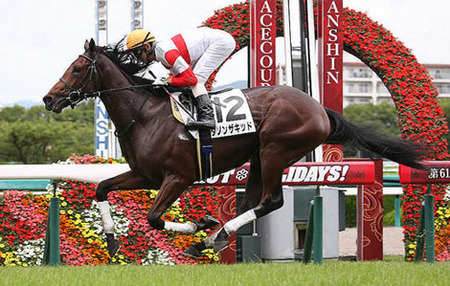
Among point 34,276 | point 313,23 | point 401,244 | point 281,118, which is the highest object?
point 313,23

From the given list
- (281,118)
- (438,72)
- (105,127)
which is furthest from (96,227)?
(438,72)

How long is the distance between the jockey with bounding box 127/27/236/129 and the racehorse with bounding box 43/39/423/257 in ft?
0.47

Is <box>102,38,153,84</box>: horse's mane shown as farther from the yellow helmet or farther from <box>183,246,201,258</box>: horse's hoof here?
<box>183,246,201,258</box>: horse's hoof

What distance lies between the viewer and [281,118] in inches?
213

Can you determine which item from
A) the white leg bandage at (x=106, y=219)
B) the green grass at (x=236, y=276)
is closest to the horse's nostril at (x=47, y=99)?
the white leg bandage at (x=106, y=219)

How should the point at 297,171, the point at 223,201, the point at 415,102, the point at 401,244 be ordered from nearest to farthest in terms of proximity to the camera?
the point at 297,171 → the point at 223,201 → the point at 415,102 → the point at 401,244

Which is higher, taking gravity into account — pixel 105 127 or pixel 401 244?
pixel 105 127

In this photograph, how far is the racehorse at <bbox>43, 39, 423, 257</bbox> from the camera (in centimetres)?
513

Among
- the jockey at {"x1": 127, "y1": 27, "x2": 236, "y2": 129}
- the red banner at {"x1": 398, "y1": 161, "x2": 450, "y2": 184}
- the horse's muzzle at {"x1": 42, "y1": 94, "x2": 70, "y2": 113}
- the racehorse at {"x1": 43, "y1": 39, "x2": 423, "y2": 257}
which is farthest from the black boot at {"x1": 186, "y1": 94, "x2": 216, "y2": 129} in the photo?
the red banner at {"x1": 398, "y1": 161, "x2": 450, "y2": 184}

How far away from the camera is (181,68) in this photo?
515cm

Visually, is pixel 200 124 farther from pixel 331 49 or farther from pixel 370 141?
pixel 331 49

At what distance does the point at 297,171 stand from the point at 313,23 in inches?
103

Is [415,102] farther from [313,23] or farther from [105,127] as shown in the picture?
[105,127]

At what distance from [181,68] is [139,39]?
18.2 inches
